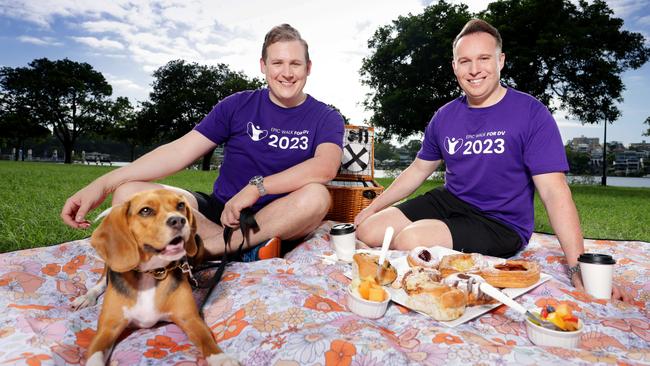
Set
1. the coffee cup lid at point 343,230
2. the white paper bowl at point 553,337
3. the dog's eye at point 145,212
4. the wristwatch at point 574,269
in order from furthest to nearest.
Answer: the coffee cup lid at point 343,230 < the wristwatch at point 574,269 < the dog's eye at point 145,212 < the white paper bowl at point 553,337

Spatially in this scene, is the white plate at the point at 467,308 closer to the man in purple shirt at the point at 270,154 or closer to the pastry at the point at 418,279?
the pastry at the point at 418,279

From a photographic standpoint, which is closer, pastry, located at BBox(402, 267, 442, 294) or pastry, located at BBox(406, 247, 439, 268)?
pastry, located at BBox(402, 267, 442, 294)

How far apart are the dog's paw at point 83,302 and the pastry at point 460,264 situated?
7.38ft

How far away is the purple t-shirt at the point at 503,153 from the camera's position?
3.35 metres

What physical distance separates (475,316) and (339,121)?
221 centimetres

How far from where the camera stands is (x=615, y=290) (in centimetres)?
285

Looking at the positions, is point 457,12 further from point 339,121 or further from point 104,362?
point 104,362

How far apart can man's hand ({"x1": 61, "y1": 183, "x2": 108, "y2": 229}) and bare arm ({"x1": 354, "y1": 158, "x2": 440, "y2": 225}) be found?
2.20m

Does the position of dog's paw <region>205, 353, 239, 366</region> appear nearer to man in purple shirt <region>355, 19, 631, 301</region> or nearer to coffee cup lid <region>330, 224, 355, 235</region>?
coffee cup lid <region>330, 224, 355, 235</region>

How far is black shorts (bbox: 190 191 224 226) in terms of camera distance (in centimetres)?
375

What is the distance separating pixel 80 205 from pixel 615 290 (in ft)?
11.9

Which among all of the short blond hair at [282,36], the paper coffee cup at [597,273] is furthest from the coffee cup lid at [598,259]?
the short blond hair at [282,36]

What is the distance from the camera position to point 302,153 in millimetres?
3811

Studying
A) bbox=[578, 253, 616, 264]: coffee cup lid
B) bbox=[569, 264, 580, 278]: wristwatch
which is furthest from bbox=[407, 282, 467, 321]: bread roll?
bbox=[569, 264, 580, 278]: wristwatch
